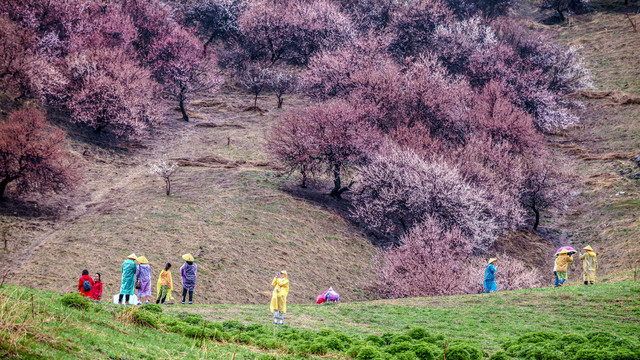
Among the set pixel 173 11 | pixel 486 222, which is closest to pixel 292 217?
pixel 486 222

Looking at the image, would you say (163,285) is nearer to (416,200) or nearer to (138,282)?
(138,282)

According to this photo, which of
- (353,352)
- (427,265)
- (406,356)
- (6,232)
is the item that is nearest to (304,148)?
(427,265)

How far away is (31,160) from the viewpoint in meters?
33.2

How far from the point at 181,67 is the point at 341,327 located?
4550cm

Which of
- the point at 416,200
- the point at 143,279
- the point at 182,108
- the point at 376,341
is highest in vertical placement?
the point at 182,108

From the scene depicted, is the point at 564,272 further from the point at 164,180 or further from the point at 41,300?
the point at 164,180

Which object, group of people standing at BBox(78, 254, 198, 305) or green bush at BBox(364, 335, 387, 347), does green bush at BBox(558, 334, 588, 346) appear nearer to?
green bush at BBox(364, 335, 387, 347)

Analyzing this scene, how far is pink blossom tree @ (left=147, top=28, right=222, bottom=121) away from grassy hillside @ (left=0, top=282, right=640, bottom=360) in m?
40.4

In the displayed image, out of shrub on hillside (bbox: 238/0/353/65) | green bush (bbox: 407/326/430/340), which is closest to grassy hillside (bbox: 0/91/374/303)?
green bush (bbox: 407/326/430/340)

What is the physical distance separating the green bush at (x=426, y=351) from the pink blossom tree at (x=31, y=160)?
27.9 metres

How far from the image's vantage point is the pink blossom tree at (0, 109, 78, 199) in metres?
32.5

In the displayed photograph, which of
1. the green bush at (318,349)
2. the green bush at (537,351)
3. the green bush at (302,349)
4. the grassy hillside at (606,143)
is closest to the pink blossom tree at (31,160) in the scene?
the green bush at (302,349)

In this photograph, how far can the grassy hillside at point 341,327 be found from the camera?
1078cm

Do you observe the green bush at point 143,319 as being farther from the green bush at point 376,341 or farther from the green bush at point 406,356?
the green bush at point 406,356
